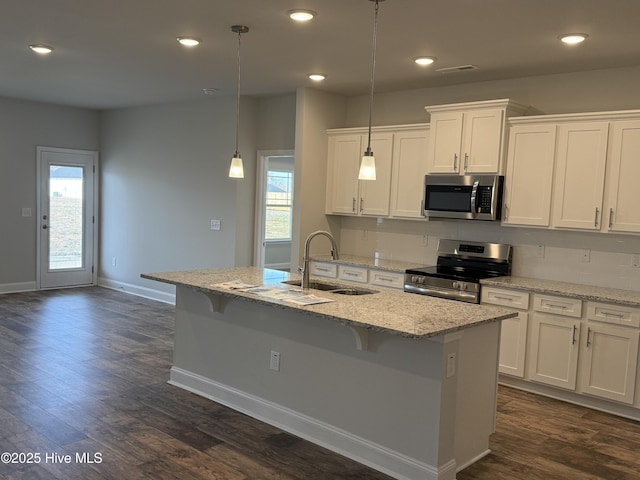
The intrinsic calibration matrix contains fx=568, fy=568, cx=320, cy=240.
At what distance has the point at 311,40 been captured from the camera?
4.11 metres

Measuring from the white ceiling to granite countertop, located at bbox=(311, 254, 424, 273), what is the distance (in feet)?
5.79

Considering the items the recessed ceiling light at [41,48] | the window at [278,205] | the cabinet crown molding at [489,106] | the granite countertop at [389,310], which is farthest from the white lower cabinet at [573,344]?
the recessed ceiling light at [41,48]

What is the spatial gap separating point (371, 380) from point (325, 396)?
384 mm

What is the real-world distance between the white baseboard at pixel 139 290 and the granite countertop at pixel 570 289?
443 centimetres

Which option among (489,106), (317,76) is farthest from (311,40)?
(489,106)

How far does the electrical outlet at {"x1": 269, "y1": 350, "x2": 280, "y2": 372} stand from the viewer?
368cm

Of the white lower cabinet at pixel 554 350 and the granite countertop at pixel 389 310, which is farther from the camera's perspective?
the white lower cabinet at pixel 554 350

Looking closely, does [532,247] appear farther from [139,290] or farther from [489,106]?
[139,290]

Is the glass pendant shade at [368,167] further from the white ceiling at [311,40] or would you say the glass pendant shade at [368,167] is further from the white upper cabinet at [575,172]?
the white upper cabinet at [575,172]

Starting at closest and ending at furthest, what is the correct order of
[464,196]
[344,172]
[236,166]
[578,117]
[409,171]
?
1. [236,166]
2. [578,117]
3. [464,196]
4. [409,171]
5. [344,172]

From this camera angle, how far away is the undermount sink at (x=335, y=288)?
385 centimetres

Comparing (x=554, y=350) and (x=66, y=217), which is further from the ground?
(x=66, y=217)

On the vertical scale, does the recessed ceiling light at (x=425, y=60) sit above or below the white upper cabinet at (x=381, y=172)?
above

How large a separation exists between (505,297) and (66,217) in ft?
21.4
